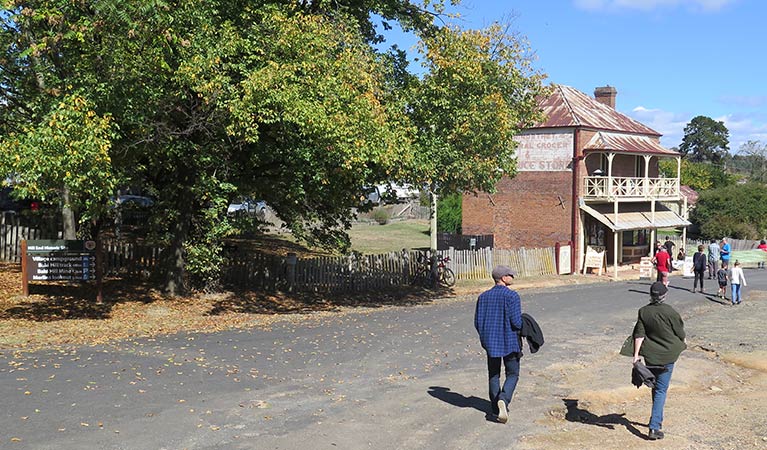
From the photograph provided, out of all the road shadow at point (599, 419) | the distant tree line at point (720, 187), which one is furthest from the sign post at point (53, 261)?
the distant tree line at point (720, 187)

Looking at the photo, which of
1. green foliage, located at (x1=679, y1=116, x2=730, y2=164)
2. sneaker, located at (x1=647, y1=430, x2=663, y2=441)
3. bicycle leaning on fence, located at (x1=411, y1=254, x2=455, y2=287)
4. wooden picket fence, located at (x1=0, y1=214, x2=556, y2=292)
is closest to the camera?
sneaker, located at (x1=647, y1=430, x2=663, y2=441)

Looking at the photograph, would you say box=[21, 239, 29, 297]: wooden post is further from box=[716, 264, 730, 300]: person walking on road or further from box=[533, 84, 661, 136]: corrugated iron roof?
box=[533, 84, 661, 136]: corrugated iron roof

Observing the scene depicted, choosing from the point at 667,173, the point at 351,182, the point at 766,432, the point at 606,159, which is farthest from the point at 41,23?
the point at 667,173

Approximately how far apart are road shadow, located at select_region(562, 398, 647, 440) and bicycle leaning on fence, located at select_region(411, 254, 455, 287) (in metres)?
16.3

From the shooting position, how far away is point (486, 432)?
806cm

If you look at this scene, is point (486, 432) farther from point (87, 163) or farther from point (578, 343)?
point (87, 163)

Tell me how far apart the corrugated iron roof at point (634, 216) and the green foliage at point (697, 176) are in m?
28.0

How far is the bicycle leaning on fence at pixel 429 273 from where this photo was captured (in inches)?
1011

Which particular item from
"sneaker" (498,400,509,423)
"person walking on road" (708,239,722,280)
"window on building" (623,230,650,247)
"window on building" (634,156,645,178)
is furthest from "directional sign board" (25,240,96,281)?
"window on building" (634,156,645,178)

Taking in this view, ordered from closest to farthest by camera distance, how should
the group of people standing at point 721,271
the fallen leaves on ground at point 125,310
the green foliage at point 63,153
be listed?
the green foliage at point 63,153 → the fallen leaves on ground at point 125,310 → the group of people standing at point 721,271

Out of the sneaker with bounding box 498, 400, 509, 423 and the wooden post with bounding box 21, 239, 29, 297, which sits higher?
the wooden post with bounding box 21, 239, 29, 297

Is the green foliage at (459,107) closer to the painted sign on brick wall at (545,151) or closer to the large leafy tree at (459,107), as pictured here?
the large leafy tree at (459,107)

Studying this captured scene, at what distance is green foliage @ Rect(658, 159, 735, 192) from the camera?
218 ft

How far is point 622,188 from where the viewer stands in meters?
34.7
